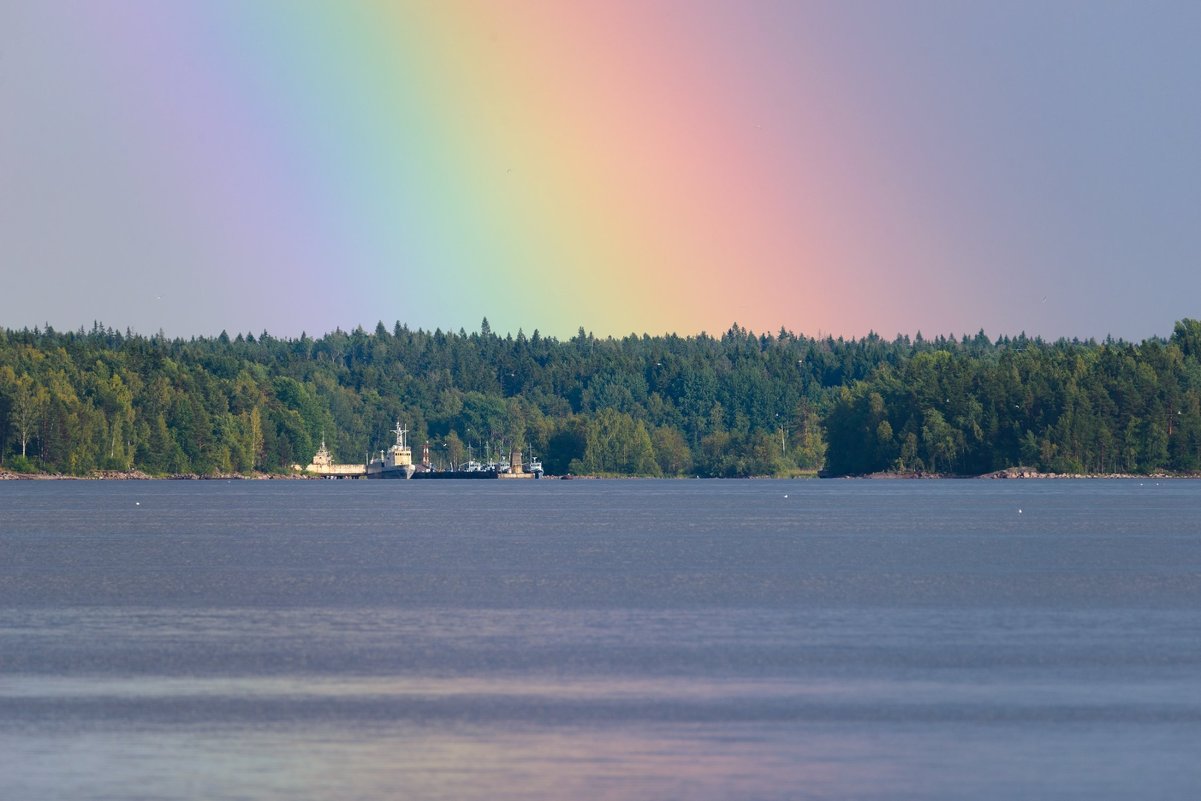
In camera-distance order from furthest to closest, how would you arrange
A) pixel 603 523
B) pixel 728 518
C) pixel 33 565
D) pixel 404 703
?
pixel 728 518
pixel 603 523
pixel 33 565
pixel 404 703

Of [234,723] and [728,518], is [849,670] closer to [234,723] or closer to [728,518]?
[234,723]

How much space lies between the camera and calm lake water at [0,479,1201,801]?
26266mm

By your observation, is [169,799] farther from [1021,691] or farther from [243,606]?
[243,606]

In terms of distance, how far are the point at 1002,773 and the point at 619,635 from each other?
1909 centimetres

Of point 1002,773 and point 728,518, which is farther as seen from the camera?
point 728,518

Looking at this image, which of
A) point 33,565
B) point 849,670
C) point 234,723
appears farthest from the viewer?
point 33,565

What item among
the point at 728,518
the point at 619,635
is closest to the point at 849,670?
the point at 619,635

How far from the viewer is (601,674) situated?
1465 inches

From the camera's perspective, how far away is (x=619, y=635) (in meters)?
44.6

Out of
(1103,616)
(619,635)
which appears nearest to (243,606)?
(619,635)

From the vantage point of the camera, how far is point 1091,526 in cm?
11075

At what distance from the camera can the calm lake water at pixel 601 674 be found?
26.3 m

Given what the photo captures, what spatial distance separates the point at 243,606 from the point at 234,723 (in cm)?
2297

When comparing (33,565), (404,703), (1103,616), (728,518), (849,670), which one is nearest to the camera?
(404,703)
